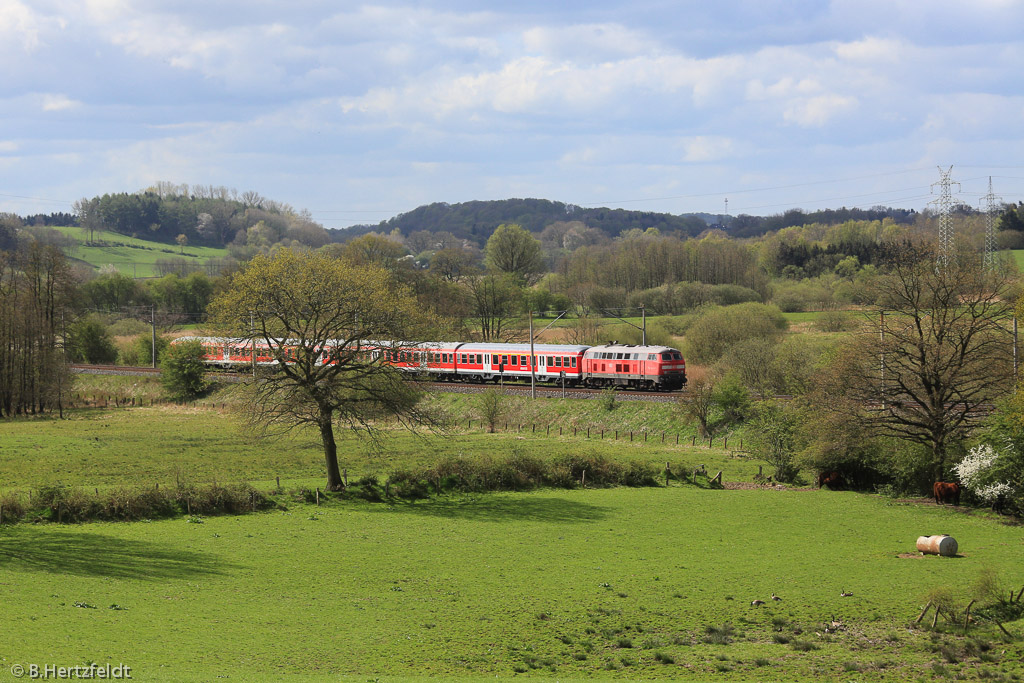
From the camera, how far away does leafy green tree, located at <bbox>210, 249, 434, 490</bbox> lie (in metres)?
38.7

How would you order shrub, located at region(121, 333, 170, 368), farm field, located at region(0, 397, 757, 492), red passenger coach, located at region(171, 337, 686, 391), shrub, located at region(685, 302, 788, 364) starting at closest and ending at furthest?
1. farm field, located at region(0, 397, 757, 492)
2. red passenger coach, located at region(171, 337, 686, 391)
3. shrub, located at region(685, 302, 788, 364)
4. shrub, located at region(121, 333, 170, 368)

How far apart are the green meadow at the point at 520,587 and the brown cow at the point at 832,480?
8.86ft

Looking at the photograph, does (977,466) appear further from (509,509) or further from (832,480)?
(509,509)

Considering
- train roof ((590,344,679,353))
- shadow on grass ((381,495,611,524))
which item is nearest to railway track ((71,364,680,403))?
train roof ((590,344,679,353))

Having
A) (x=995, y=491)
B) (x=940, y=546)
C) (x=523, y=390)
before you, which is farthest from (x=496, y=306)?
(x=940, y=546)

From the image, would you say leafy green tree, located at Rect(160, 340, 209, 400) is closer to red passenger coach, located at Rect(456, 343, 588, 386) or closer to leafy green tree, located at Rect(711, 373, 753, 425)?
red passenger coach, located at Rect(456, 343, 588, 386)

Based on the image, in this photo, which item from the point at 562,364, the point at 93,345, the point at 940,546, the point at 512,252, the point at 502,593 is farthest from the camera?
the point at 512,252

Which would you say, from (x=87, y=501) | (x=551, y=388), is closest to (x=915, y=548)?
(x=87, y=501)

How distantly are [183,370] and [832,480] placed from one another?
60.8 m

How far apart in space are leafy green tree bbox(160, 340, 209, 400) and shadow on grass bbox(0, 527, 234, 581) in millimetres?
54190

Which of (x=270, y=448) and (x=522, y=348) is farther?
(x=522, y=348)

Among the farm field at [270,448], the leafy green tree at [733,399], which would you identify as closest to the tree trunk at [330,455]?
the farm field at [270,448]

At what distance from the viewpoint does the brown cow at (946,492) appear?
38.0 m

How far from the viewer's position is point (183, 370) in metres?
82.6
